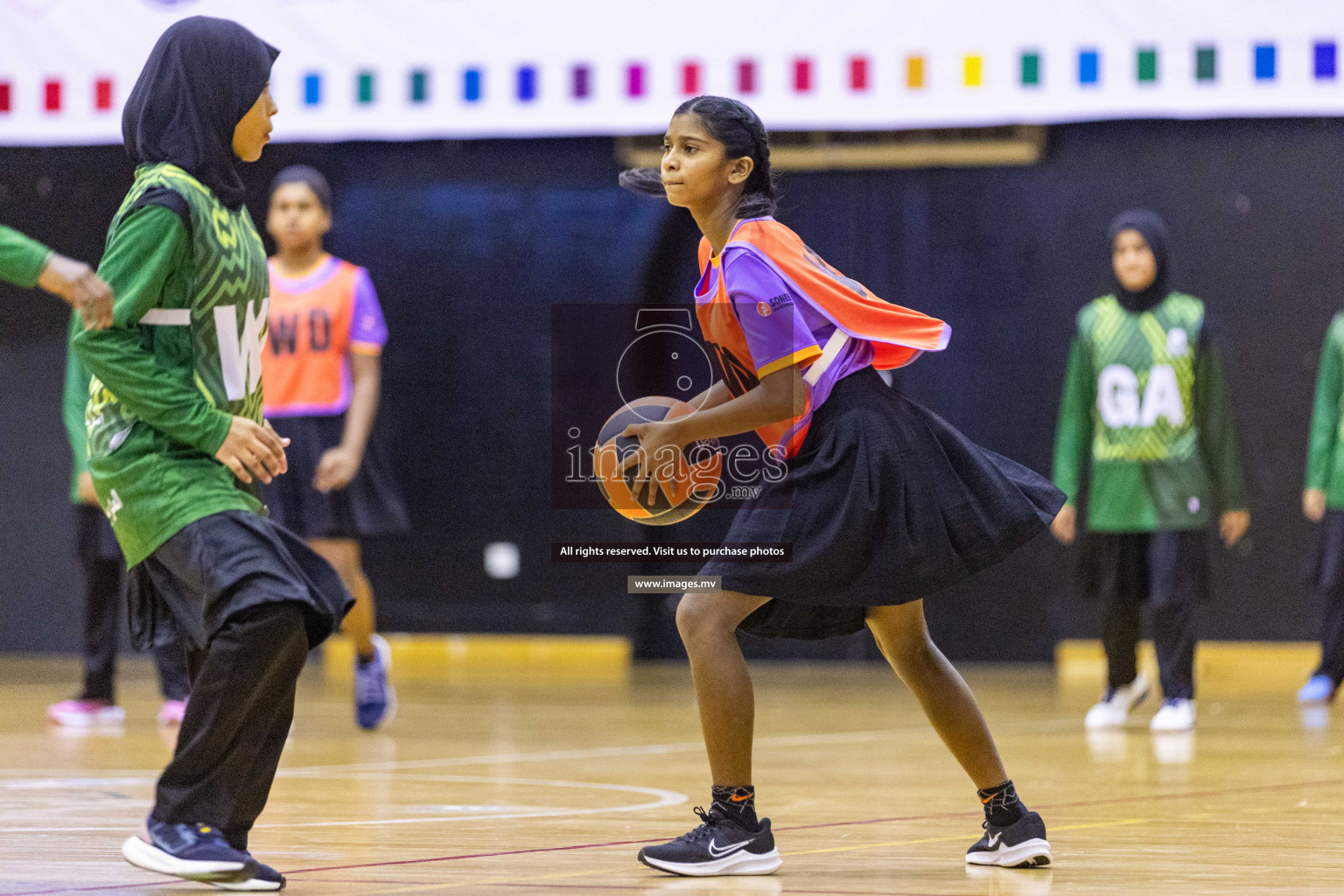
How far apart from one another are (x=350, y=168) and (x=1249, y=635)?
4.97m

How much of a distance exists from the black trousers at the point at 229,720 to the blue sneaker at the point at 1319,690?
541 centimetres

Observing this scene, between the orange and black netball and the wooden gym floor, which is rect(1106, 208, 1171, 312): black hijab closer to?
the wooden gym floor

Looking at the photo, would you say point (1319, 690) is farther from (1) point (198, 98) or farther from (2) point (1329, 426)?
(1) point (198, 98)

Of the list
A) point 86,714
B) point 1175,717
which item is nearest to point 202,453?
point 86,714

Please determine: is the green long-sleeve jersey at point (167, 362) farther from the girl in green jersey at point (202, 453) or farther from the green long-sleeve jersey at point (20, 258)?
the green long-sleeve jersey at point (20, 258)

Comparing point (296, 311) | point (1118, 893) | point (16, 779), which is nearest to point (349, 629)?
point (296, 311)

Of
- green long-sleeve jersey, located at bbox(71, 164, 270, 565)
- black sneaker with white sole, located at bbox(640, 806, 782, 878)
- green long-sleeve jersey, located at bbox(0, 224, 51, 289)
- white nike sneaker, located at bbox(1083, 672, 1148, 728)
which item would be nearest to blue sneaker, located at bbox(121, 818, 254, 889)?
green long-sleeve jersey, located at bbox(71, 164, 270, 565)

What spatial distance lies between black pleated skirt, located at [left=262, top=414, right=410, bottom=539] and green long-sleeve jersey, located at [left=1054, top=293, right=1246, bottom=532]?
243 centimetres

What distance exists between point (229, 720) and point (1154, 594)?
4.41 metres

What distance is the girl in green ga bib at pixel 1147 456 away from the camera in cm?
652

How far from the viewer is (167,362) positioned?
2.90m

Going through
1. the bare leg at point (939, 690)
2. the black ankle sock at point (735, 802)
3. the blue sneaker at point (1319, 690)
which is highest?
the bare leg at point (939, 690)

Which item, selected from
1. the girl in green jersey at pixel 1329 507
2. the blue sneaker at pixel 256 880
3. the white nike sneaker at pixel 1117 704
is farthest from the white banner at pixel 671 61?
the blue sneaker at pixel 256 880

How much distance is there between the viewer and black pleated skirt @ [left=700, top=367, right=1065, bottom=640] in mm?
2998
